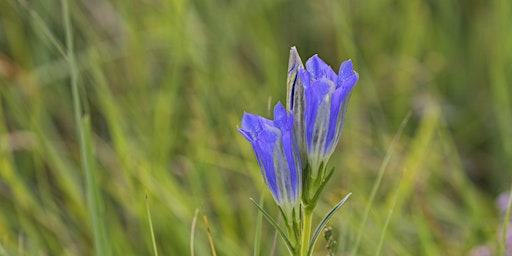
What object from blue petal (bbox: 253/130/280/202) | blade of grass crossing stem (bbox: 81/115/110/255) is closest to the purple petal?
blue petal (bbox: 253/130/280/202)

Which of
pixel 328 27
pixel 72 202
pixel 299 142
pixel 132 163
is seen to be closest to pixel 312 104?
pixel 299 142

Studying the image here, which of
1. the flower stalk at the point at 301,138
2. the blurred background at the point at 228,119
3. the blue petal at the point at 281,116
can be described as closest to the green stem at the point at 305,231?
the flower stalk at the point at 301,138

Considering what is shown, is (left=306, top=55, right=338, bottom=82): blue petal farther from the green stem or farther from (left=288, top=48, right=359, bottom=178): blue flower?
the green stem

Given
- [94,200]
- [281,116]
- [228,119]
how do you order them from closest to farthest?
[281,116] < [94,200] < [228,119]

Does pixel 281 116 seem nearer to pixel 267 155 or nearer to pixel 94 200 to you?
pixel 267 155

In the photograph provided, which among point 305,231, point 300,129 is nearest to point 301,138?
point 300,129

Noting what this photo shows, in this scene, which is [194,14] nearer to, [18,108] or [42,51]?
[42,51]

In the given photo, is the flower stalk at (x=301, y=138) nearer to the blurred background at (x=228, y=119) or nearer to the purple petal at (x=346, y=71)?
the purple petal at (x=346, y=71)
